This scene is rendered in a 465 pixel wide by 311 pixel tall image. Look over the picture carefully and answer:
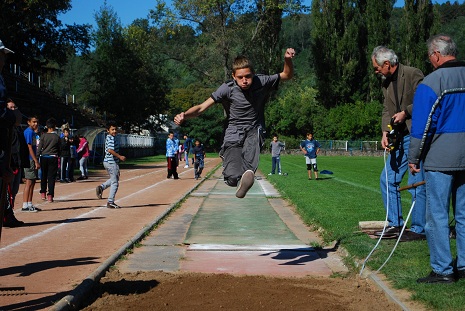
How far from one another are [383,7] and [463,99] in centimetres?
6819

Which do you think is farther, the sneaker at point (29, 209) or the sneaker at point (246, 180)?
the sneaker at point (29, 209)

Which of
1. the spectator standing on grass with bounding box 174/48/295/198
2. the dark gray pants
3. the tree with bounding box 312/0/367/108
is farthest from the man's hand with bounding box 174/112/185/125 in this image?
the tree with bounding box 312/0/367/108

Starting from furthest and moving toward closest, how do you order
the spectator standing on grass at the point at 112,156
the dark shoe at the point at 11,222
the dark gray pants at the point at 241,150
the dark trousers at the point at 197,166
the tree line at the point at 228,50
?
the tree line at the point at 228,50 < the dark trousers at the point at 197,166 < the spectator standing on grass at the point at 112,156 < the dark shoe at the point at 11,222 < the dark gray pants at the point at 241,150

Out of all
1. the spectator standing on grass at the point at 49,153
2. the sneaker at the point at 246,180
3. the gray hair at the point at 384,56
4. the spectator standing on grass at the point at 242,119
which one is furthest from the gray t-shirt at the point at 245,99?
the spectator standing on grass at the point at 49,153

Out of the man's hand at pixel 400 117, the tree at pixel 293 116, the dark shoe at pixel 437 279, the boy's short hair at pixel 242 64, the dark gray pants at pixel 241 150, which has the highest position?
the tree at pixel 293 116

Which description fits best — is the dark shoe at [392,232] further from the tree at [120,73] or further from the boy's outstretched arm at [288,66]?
the tree at [120,73]

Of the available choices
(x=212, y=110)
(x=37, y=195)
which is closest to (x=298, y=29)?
(x=212, y=110)

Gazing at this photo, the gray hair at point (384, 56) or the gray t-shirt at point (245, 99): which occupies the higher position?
the gray hair at point (384, 56)

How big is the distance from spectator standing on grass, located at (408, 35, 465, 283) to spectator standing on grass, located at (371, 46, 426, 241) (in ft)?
6.28

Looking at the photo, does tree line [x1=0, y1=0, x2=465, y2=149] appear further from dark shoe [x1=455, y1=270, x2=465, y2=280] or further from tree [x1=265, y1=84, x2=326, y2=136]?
dark shoe [x1=455, y1=270, x2=465, y2=280]

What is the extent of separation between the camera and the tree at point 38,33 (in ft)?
144

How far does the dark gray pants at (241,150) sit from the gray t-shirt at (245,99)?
11 centimetres

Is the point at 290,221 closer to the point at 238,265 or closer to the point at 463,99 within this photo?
the point at 238,265

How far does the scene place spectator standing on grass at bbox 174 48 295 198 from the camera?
8.09 metres
